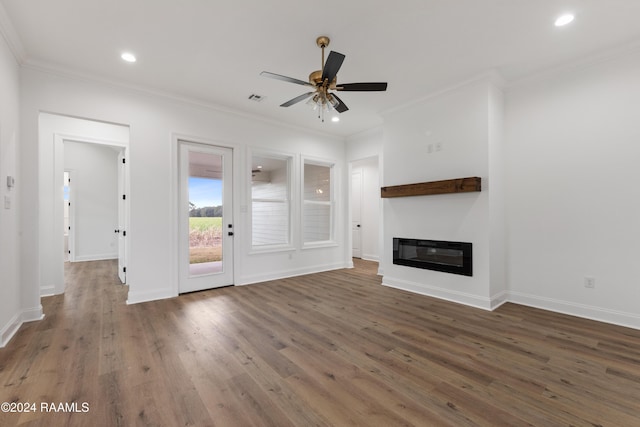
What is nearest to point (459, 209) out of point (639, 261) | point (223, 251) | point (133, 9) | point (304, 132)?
point (639, 261)

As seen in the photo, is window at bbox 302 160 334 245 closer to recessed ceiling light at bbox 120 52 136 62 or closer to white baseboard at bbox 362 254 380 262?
white baseboard at bbox 362 254 380 262

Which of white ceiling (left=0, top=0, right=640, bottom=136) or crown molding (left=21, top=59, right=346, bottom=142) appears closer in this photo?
white ceiling (left=0, top=0, right=640, bottom=136)

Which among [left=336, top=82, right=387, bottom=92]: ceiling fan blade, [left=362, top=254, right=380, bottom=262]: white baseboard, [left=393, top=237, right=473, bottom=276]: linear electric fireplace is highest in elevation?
[left=336, top=82, right=387, bottom=92]: ceiling fan blade

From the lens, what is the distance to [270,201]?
5520 millimetres

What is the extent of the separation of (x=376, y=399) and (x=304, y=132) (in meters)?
4.96

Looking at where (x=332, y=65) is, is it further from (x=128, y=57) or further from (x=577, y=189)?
A: (x=577, y=189)

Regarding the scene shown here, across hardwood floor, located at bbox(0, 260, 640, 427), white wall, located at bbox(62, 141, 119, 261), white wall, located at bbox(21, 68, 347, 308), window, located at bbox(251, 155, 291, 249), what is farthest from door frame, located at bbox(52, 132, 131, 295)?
white wall, located at bbox(62, 141, 119, 261)

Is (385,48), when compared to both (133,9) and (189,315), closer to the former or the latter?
(133,9)

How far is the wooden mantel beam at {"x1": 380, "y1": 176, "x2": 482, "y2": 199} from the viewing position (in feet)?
12.1

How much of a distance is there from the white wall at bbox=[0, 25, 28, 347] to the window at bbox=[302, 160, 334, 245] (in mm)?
4214

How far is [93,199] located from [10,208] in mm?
5760

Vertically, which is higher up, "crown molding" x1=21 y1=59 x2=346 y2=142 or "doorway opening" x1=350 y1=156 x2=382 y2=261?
"crown molding" x1=21 y1=59 x2=346 y2=142

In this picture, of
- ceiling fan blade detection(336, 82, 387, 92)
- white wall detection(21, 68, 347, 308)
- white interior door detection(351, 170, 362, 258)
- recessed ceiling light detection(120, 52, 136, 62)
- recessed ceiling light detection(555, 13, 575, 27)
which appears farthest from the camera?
white interior door detection(351, 170, 362, 258)

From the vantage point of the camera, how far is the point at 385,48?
3135 millimetres
